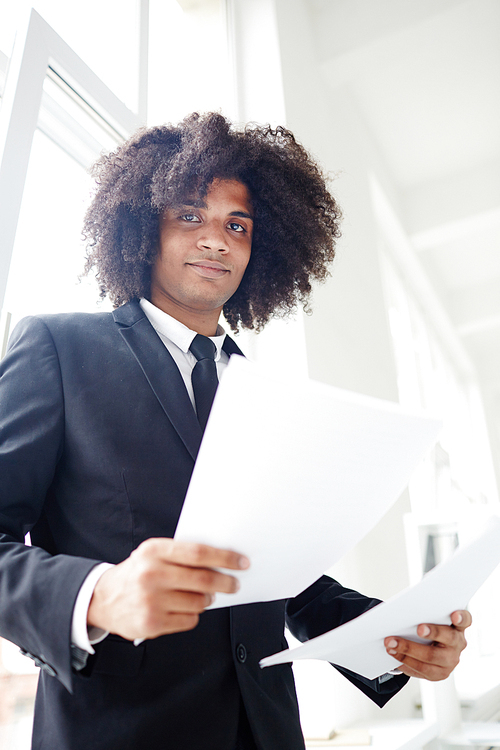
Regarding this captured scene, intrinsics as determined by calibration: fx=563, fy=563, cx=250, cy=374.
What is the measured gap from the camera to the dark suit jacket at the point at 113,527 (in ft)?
2.32

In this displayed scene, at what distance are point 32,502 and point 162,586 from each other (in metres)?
0.33

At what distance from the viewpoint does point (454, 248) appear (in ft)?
20.4

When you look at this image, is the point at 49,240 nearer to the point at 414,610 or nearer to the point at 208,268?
the point at 208,268

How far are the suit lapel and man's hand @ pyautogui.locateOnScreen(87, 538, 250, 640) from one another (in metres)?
0.34

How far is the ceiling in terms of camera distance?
3.43 metres

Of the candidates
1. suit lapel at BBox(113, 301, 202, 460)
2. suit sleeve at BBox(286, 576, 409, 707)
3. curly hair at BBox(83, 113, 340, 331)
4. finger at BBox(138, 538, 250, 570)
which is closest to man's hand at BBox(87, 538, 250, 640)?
finger at BBox(138, 538, 250, 570)

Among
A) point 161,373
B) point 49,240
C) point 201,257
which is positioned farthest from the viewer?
point 49,240

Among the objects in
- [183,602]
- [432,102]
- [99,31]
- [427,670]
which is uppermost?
[432,102]

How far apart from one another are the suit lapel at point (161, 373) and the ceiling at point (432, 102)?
3.11m

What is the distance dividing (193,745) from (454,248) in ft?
20.5

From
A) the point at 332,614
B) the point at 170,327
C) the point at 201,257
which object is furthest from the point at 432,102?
the point at 332,614

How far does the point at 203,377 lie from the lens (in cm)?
99

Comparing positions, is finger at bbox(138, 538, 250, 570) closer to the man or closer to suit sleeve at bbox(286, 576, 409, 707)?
the man

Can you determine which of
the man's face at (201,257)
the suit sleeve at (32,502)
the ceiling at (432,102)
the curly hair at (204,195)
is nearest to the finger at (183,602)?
the suit sleeve at (32,502)
